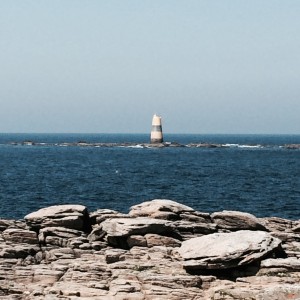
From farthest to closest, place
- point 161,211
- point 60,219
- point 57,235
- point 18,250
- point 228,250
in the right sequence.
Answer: point 161,211 < point 60,219 < point 57,235 < point 18,250 < point 228,250

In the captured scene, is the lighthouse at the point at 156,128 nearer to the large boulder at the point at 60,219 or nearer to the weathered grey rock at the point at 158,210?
the weathered grey rock at the point at 158,210

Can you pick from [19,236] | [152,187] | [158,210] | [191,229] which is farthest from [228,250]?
[152,187]

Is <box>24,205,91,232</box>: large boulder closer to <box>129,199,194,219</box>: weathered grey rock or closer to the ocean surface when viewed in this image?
<box>129,199,194,219</box>: weathered grey rock

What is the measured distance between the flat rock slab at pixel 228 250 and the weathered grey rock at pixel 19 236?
7957mm

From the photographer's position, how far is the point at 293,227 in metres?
34.0

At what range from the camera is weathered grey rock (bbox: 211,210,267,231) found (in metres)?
31.4

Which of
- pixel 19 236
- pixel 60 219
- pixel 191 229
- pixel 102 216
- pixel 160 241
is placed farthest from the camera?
pixel 102 216

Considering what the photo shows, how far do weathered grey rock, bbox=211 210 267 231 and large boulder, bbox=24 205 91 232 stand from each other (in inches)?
264

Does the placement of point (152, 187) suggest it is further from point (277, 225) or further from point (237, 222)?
point (237, 222)

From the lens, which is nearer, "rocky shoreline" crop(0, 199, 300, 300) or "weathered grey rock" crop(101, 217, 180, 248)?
"rocky shoreline" crop(0, 199, 300, 300)

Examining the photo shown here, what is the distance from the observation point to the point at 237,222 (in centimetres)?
3162

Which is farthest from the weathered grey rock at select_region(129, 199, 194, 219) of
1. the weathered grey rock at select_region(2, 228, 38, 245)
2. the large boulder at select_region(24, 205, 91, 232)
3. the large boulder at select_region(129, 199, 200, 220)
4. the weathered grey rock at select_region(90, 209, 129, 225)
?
the weathered grey rock at select_region(2, 228, 38, 245)

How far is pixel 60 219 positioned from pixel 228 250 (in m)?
9.78

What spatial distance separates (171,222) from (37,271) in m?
7.05
